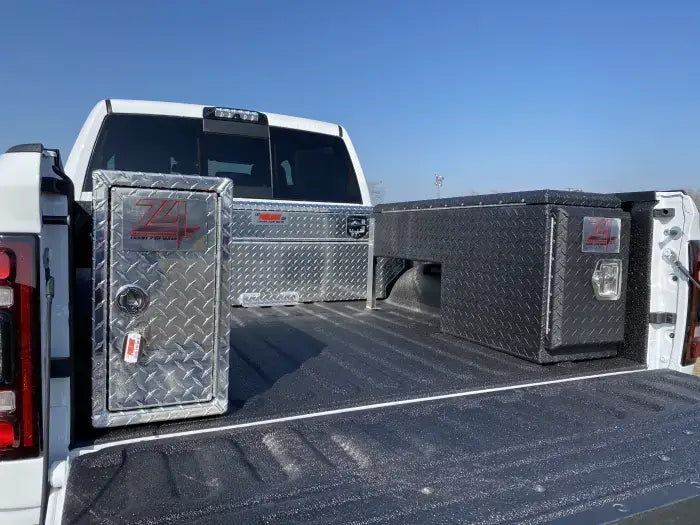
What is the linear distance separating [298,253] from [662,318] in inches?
89.3

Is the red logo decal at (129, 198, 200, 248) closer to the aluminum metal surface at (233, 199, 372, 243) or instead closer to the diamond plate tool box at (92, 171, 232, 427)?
the diamond plate tool box at (92, 171, 232, 427)

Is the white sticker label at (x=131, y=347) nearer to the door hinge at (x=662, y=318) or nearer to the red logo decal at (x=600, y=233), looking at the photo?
the red logo decal at (x=600, y=233)

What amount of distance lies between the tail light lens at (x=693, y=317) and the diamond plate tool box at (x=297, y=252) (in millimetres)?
2200

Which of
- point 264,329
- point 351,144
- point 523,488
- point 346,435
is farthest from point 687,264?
point 351,144

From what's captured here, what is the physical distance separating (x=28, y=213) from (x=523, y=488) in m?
1.38

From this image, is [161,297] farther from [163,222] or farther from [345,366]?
[345,366]

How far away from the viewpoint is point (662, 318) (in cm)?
261

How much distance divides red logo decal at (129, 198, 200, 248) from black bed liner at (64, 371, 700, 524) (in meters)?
0.61

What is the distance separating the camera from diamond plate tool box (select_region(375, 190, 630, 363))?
258cm

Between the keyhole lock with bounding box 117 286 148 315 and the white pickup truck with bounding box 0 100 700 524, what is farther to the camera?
the keyhole lock with bounding box 117 286 148 315

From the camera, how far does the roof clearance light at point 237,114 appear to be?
3.94 m

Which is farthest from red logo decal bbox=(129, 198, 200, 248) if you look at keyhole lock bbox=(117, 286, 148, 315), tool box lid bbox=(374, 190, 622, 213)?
tool box lid bbox=(374, 190, 622, 213)

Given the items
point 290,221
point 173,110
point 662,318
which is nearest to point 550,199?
point 662,318

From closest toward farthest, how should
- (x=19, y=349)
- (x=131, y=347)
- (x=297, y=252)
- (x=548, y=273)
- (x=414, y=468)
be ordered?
(x=19, y=349) → (x=414, y=468) → (x=131, y=347) → (x=548, y=273) → (x=297, y=252)
